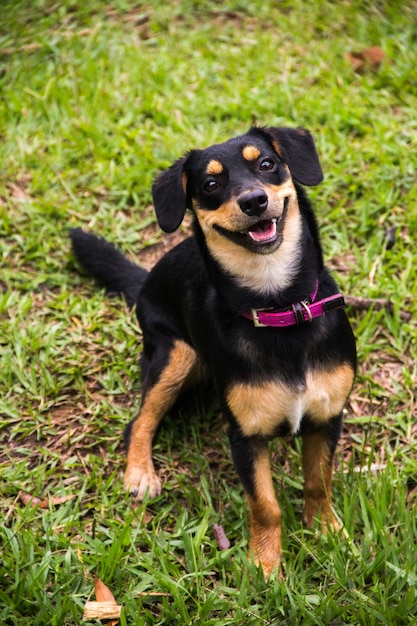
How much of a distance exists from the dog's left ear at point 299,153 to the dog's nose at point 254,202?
1.17 ft

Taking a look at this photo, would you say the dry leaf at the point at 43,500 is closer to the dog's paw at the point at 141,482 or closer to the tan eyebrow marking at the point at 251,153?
the dog's paw at the point at 141,482

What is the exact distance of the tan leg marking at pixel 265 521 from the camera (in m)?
3.24

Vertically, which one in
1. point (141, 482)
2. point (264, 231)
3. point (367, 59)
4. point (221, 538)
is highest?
point (264, 231)

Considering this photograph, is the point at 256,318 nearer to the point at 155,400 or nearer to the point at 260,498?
the point at 260,498

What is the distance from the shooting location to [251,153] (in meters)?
3.20

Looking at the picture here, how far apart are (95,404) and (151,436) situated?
0.43 metres

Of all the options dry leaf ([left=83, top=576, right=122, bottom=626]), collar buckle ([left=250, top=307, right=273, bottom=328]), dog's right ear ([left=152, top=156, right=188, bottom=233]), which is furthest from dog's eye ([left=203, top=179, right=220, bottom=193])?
dry leaf ([left=83, top=576, right=122, bottom=626])

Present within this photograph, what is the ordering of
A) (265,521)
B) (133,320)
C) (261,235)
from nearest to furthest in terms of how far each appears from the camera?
(261,235), (265,521), (133,320)

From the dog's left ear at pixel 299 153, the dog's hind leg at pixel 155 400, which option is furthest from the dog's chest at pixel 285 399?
the dog's left ear at pixel 299 153

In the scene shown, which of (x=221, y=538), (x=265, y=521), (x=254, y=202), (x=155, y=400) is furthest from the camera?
(x=155, y=400)

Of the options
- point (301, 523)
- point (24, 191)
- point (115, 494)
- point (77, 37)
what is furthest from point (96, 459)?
point (77, 37)

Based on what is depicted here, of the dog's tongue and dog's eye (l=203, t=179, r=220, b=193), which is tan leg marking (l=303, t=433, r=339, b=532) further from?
dog's eye (l=203, t=179, r=220, b=193)

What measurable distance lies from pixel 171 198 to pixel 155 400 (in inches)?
42.5

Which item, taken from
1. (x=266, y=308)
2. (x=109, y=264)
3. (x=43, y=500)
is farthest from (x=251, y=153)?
(x=43, y=500)
